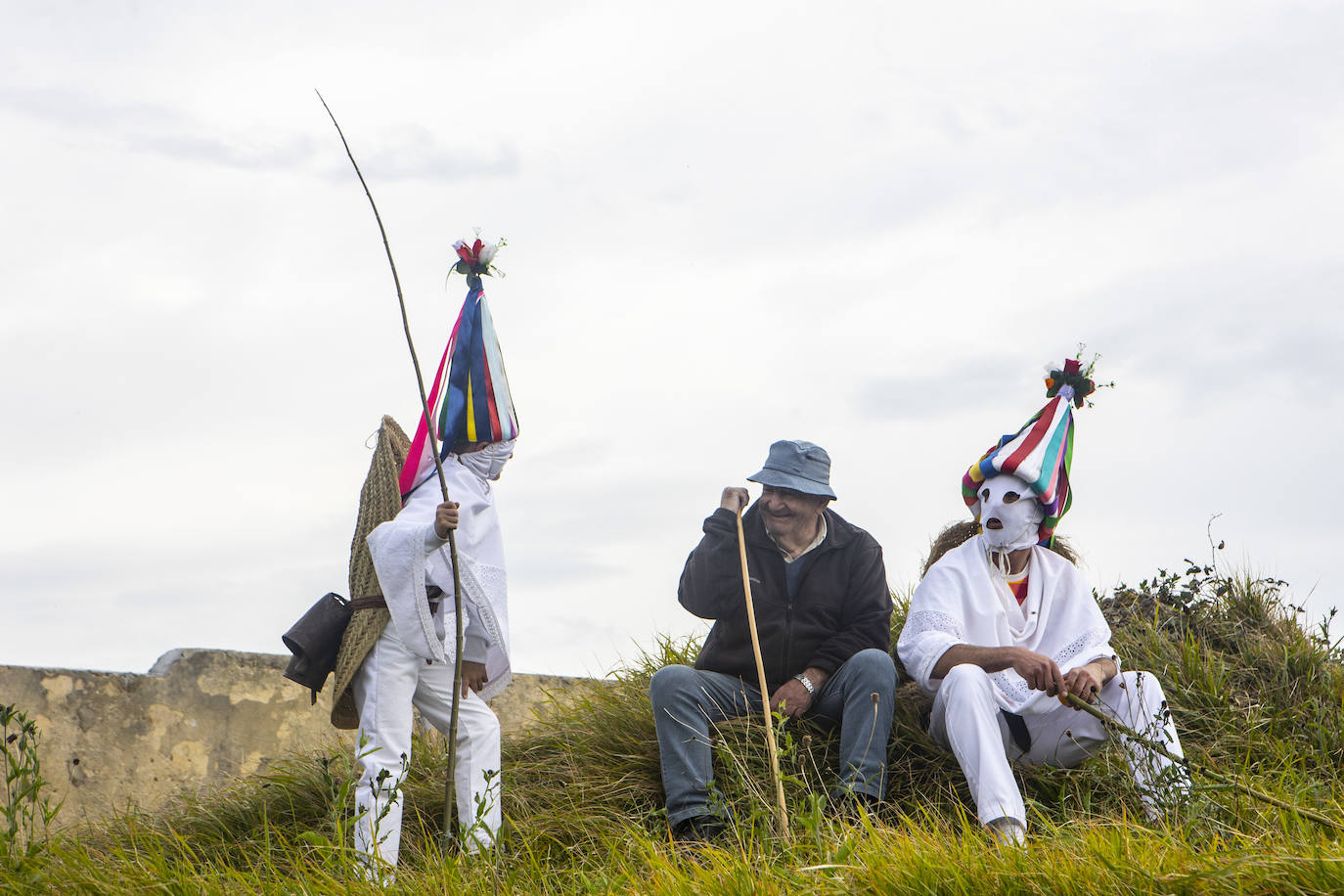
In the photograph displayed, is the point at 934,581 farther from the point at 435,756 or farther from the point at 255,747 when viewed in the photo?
the point at 255,747

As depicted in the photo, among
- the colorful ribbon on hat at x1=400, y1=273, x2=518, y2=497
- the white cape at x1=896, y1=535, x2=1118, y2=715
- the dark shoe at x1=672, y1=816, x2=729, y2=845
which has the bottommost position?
the dark shoe at x1=672, y1=816, x2=729, y2=845

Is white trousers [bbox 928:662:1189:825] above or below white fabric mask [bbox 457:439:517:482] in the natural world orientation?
below

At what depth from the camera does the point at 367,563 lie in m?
5.39

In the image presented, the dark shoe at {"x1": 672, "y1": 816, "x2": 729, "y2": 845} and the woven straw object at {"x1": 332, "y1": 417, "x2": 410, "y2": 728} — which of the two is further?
the woven straw object at {"x1": 332, "y1": 417, "x2": 410, "y2": 728}

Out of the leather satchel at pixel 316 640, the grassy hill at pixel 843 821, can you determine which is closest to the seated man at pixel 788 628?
the grassy hill at pixel 843 821

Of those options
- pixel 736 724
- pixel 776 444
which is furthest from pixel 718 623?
pixel 776 444

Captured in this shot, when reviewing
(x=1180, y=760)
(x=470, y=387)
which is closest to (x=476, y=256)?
(x=470, y=387)

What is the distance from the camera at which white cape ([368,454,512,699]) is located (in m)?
5.05

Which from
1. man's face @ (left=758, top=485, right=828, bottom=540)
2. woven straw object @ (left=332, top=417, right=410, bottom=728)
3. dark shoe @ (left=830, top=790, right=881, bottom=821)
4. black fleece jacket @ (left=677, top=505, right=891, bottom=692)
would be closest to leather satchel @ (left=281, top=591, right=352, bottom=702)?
woven straw object @ (left=332, top=417, right=410, bottom=728)

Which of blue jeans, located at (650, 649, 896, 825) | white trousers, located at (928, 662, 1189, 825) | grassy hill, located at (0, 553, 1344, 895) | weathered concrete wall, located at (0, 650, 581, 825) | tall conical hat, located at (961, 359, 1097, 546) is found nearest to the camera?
grassy hill, located at (0, 553, 1344, 895)

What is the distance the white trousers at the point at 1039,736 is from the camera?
15.5ft

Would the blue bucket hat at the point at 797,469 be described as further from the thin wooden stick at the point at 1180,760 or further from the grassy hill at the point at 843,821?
the thin wooden stick at the point at 1180,760

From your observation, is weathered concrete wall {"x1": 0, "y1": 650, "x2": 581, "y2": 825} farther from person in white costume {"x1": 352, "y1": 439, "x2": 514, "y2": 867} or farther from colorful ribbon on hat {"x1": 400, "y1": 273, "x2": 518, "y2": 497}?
colorful ribbon on hat {"x1": 400, "y1": 273, "x2": 518, "y2": 497}

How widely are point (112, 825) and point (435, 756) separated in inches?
65.3
